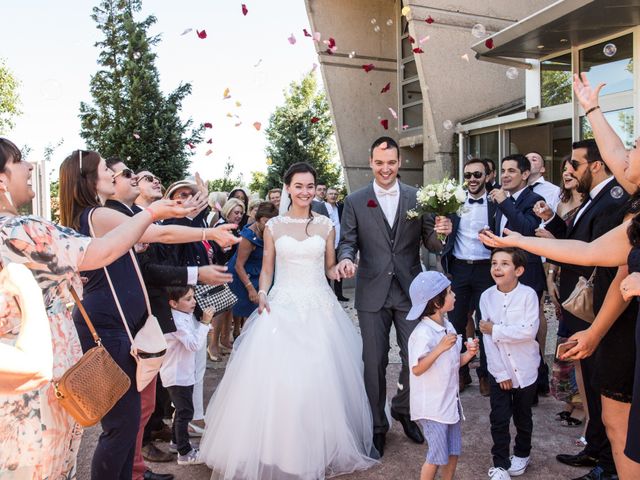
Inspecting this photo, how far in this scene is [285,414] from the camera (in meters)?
3.96

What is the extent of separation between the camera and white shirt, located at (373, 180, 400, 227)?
4.89m

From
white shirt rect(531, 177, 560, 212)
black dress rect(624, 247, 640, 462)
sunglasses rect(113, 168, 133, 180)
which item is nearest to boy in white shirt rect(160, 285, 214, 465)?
sunglasses rect(113, 168, 133, 180)

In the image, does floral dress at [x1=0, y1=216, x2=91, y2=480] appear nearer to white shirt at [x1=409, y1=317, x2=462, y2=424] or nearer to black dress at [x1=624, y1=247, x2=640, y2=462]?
white shirt at [x1=409, y1=317, x2=462, y2=424]

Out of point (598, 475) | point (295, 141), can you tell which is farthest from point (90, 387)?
point (295, 141)

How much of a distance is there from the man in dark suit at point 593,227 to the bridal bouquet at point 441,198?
2.77ft

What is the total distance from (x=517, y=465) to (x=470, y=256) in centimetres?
244

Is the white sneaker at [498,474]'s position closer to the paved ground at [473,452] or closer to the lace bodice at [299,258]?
the paved ground at [473,452]

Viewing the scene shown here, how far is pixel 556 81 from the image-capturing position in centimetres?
1036

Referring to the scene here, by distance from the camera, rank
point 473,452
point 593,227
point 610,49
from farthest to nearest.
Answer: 1. point 610,49
2. point 473,452
3. point 593,227

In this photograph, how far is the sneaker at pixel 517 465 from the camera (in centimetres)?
405

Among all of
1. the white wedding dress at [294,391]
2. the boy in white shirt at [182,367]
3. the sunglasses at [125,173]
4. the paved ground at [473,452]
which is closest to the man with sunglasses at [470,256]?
the paved ground at [473,452]

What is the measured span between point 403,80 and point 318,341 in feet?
48.2

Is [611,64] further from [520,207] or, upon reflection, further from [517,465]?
[517,465]

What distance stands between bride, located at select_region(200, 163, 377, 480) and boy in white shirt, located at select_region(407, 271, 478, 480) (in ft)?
2.58
